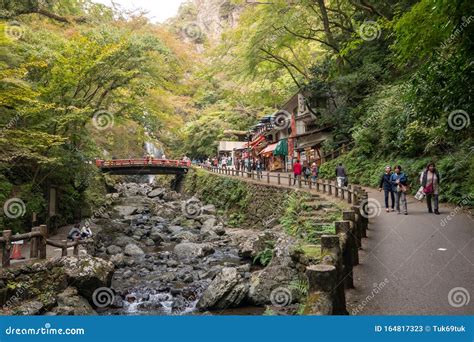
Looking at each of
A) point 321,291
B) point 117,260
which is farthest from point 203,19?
point 321,291

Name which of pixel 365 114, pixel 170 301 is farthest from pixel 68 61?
pixel 365 114

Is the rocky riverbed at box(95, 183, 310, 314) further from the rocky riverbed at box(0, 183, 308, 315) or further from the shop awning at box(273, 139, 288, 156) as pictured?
the shop awning at box(273, 139, 288, 156)

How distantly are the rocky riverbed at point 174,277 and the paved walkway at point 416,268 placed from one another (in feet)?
7.86

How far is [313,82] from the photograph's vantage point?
27875 millimetres

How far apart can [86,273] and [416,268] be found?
9021 mm

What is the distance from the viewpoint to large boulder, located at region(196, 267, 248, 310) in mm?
10078

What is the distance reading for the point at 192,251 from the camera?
55.6 ft

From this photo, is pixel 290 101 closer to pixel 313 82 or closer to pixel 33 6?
pixel 313 82

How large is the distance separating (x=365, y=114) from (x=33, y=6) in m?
20.9

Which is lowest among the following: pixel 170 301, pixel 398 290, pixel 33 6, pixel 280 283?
pixel 170 301

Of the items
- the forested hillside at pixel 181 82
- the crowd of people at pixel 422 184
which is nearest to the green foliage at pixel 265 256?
the crowd of people at pixel 422 184

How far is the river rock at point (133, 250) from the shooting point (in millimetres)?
17234

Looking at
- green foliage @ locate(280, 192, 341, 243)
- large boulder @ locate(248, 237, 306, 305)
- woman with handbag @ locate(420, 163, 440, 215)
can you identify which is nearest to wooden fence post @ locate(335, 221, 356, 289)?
large boulder @ locate(248, 237, 306, 305)

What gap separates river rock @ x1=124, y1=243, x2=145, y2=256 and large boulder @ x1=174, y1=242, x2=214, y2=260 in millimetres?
1742
